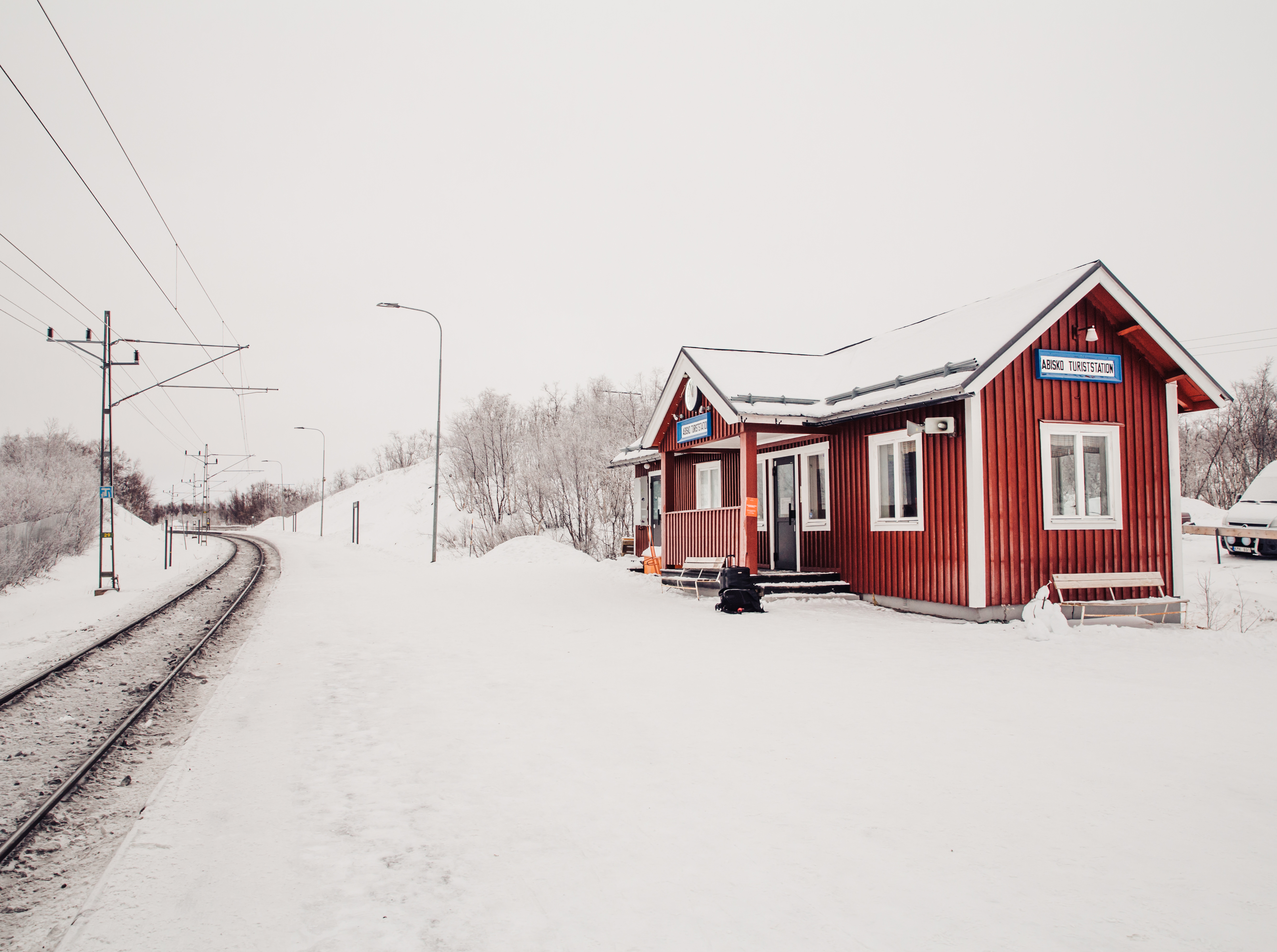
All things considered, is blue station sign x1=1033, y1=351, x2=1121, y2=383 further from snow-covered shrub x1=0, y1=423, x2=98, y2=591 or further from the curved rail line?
snow-covered shrub x1=0, y1=423, x2=98, y2=591

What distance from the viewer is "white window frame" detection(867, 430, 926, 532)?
12859mm

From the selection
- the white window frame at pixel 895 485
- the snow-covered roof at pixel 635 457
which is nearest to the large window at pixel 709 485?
the snow-covered roof at pixel 635 457

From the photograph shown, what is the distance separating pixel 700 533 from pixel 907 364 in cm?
551

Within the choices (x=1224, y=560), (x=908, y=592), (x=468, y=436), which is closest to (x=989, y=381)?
(x=908, y=592)

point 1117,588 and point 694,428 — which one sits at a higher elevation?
point 694,428

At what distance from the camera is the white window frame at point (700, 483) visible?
20172 mm

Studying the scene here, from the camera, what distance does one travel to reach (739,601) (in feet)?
44.2

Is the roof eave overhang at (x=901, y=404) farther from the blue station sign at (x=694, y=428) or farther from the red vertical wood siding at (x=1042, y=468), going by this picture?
the blue station sign at (x=694, y=428)

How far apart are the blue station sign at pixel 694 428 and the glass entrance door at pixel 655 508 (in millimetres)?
6394

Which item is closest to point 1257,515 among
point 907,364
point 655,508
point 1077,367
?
point 1077,367

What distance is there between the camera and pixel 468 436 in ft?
146

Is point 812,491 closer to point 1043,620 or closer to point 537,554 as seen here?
point 1043,620

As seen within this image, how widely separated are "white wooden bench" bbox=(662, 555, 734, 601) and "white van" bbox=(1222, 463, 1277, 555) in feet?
54.6

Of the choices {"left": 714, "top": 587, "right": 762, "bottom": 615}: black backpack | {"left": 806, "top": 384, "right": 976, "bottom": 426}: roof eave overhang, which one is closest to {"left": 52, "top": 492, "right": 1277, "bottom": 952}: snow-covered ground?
{"left": 714, "top": 587, "right": 762, "bottom": 615}: black backpack
